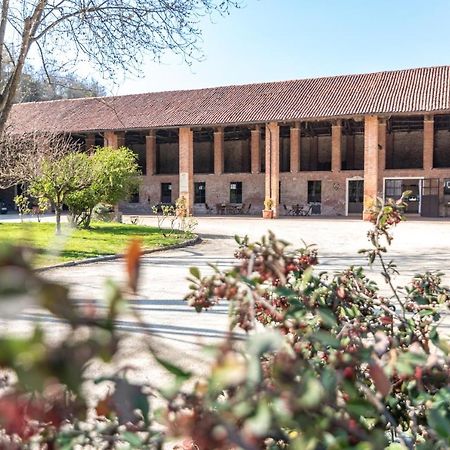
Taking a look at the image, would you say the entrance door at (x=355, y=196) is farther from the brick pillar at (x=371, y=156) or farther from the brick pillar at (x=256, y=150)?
the brick pillar at (x=256, y=150)

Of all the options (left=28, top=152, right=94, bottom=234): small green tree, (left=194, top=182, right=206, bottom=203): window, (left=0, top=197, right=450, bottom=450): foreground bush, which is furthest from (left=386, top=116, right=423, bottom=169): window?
(left=0, top=197, right=450, bottom=450): foreground bush

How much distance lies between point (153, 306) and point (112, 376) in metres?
6.68

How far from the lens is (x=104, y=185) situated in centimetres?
1972

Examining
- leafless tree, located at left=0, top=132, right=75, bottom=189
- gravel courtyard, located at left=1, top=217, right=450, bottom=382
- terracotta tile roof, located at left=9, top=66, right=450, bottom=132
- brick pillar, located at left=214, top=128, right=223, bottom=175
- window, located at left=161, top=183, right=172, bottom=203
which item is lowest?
gravel courtyard, located at left=1, top=217, right=450, bottom=382

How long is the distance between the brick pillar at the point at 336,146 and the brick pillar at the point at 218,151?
8244 millimetres

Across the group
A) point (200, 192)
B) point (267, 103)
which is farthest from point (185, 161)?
point (267, 103)

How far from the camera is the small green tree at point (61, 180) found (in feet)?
57.1

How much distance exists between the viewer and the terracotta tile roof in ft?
99.6

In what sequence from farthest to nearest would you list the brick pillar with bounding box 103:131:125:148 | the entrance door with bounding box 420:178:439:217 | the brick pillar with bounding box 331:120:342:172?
the brick pillar with bounding box 103:131:125:148 → the brick pillar with bounding box 331:120:342:172 → the entrance door with bounding box 420:178:439:217

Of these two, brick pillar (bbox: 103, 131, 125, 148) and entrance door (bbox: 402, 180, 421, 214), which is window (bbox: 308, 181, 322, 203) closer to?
entrance door (bbox: 402, 180, 421, 214)

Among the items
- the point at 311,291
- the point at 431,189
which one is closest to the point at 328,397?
the point at 311,291

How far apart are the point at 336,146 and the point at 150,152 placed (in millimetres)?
14452

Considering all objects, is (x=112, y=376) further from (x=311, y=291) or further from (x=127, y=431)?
(x=311, y=291)

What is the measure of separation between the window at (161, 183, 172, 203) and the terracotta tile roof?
5.89 meters
